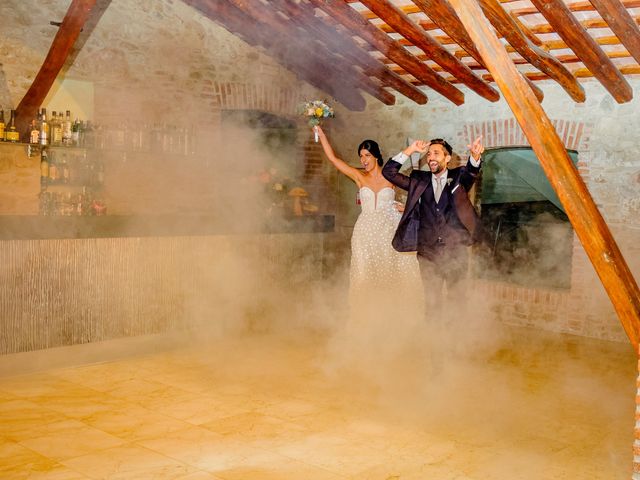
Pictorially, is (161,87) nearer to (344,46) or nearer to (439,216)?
(344,46)

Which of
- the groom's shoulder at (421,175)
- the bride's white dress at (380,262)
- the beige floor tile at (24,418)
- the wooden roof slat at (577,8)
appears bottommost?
the beige floor tile at (24,418)

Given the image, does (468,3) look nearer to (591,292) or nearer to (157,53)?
(591,292)

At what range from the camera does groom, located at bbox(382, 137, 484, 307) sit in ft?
14.4

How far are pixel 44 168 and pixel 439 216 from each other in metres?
3.91

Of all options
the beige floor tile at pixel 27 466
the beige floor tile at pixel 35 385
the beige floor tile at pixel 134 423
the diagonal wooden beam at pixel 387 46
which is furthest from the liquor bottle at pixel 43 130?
the beige floor tile at pixel 27 466

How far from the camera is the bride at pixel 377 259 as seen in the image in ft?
18.2

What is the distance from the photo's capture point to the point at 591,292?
646 centimetres

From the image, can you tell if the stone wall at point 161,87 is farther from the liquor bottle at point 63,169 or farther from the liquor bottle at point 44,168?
the liquor bottle at point 63,169

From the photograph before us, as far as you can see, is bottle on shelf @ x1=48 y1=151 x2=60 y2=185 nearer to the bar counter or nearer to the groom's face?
the bar counter

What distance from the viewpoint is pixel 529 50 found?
5.62m

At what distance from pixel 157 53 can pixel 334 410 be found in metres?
4.76

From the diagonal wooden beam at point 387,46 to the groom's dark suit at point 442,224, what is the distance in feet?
7.42

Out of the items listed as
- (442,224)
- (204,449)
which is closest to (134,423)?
(204,449)

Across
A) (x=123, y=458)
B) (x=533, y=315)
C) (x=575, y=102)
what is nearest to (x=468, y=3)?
(x=123, y=458)
